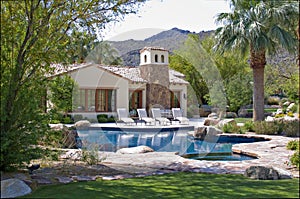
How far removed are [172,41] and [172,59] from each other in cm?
231

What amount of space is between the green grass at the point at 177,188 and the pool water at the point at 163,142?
187 inches

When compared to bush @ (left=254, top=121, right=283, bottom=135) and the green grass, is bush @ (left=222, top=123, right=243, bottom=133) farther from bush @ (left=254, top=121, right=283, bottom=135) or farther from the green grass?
the green grass

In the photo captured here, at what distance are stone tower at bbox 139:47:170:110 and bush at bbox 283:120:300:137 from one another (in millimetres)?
12552

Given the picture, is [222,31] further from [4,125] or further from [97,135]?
[4,125]

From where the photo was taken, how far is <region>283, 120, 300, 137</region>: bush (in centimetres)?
1655

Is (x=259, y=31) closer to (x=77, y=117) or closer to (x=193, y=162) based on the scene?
(x=193, y=162)

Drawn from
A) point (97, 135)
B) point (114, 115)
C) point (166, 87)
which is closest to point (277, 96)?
point (166, 87)

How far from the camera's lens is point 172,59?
1416 inches

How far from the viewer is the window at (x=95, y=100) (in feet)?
84.1

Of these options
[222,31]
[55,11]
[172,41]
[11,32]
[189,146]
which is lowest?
[189,146]

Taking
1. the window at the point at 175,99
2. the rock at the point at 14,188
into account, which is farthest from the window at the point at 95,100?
the rock at the point at 14,188

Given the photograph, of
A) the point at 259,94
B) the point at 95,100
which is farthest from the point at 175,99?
the point at 259,94

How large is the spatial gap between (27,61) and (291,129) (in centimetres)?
1313

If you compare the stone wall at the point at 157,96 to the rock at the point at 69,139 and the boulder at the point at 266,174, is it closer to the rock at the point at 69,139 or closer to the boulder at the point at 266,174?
the rock at the point at 69,139
